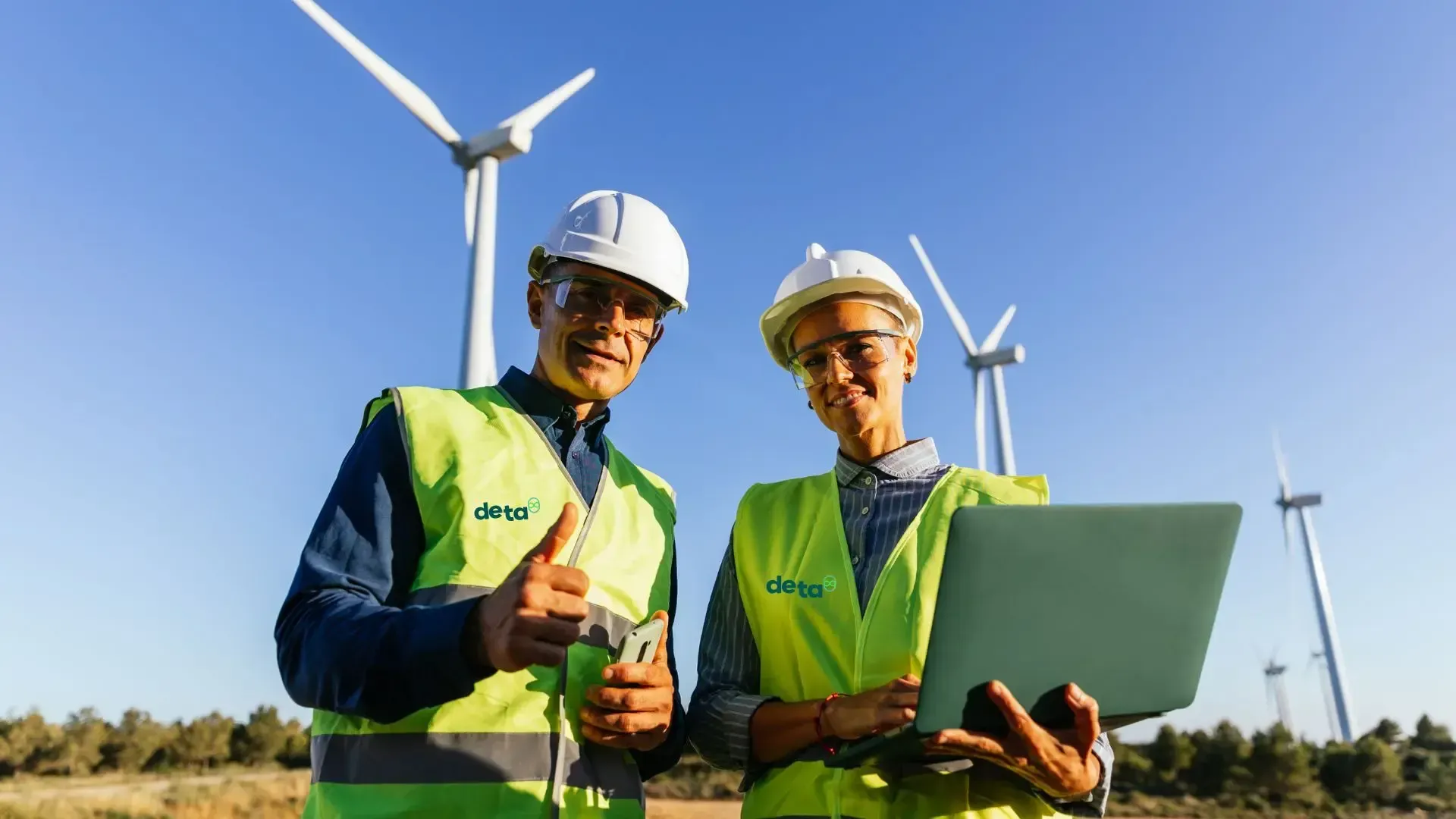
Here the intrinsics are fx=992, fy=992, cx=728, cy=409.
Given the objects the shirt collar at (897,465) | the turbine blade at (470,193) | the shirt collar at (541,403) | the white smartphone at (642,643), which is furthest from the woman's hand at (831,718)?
the turbine blade at (470,193)

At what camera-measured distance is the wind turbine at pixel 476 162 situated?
57.9ft

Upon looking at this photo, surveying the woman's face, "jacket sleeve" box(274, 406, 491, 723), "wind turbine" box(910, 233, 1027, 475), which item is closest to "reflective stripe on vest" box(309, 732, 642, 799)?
"jacket sleeve" box(274, 406, 491, 723)

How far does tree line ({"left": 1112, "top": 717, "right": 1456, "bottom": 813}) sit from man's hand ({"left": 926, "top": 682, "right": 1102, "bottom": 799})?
36.2 meters

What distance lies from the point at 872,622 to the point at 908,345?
1.62 meters

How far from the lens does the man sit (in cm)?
296

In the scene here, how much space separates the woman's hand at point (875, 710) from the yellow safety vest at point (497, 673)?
86 cm

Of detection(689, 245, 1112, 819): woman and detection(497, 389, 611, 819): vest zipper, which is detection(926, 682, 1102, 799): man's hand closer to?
detection(689, 245, 1112, 819): woman

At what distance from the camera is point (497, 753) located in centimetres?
338

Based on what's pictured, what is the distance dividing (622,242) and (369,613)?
2002 mm

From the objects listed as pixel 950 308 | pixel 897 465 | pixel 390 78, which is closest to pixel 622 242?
pixel 897 465

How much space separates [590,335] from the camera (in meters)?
4.32

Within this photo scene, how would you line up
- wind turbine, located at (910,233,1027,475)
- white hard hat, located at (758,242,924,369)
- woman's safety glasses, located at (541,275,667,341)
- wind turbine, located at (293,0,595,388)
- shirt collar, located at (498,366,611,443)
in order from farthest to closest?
wind turbine, located at (910,233,1027,475), wind turbine, located at (293,0,595,388), white hard hat, located at (758,242,924,369), woman's safety glasses, located at (541,275,667,341), shirt collar, located at (498,366,611,443)

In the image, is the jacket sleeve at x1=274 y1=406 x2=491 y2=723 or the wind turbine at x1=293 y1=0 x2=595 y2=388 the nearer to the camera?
the jacket sleeve at x1=274 y1=406 x2=491 y2=723

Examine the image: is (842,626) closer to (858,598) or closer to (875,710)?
(858,598)
